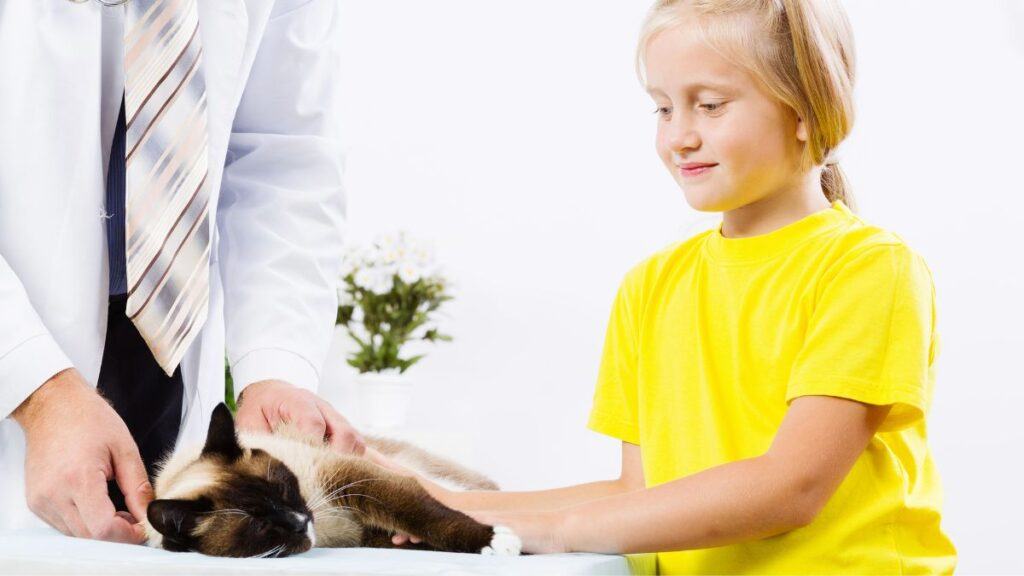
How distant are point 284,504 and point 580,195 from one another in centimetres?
229

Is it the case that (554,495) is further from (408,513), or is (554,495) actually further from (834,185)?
(834,185)

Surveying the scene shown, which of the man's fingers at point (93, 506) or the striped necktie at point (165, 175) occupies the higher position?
the striped necktie at point (165, 175)

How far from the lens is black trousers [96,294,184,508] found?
50.0 inches

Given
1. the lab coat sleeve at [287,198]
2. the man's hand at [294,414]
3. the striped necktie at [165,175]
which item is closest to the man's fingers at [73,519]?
the striped necktie at [165,175]

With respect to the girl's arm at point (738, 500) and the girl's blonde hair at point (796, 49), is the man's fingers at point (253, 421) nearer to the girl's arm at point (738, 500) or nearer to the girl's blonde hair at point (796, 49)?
the girl's arm at point (738, 500)

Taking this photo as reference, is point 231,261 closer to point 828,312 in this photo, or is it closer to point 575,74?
point 828,312

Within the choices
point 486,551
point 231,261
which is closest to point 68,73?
point 231,261

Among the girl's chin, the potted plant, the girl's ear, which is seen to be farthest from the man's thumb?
the potted plant

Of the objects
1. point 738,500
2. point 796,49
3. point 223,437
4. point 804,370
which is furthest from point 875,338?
point 223,437

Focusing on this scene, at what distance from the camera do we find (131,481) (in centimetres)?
101

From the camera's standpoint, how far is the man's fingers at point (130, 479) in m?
1.01

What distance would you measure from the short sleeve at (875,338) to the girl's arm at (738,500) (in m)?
0.02

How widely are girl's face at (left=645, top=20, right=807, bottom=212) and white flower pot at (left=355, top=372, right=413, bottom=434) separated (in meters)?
2.13

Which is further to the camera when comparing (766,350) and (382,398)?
(382,398)
